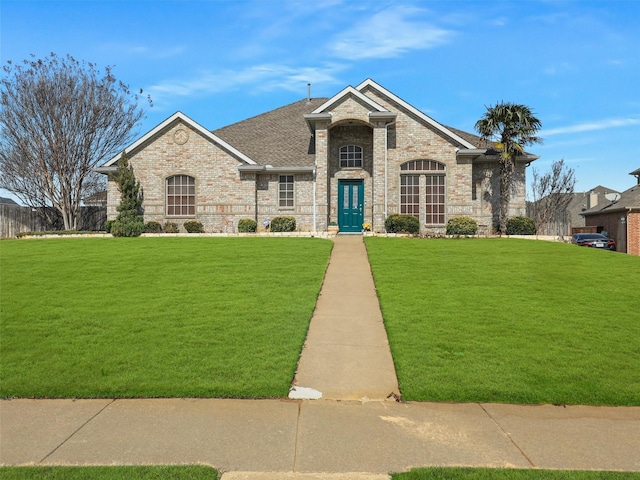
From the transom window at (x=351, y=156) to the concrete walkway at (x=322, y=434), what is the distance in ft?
67.0

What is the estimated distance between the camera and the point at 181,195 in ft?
85.1

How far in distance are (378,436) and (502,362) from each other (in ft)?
8.99

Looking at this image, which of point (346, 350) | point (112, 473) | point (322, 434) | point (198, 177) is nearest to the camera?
point (112, 473)

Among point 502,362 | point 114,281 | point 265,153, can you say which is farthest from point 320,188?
point 502,362

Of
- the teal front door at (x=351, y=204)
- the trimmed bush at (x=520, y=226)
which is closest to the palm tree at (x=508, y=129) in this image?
the trimmed bush at (x=520, y=226)

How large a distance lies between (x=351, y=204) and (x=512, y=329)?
60.0ft

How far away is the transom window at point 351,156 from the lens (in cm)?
2595

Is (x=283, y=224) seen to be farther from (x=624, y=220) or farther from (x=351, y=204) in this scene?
(x=624, y=220)

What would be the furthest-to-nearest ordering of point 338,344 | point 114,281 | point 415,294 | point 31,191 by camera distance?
point 31,191 < point 114,281 < point 415,294 < point 338,344

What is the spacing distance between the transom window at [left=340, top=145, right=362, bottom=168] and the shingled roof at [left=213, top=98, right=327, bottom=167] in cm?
168

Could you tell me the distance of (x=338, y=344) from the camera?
756 cm

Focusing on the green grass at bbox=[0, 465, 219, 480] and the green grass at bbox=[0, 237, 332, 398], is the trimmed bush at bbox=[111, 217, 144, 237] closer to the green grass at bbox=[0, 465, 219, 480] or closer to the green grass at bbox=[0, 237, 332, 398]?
the green grass at bbox=[0, 237, 332, 398]

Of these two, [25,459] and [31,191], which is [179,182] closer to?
[31,191]

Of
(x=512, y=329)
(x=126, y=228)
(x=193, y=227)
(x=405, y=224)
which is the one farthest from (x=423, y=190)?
(x=512, y=329)
